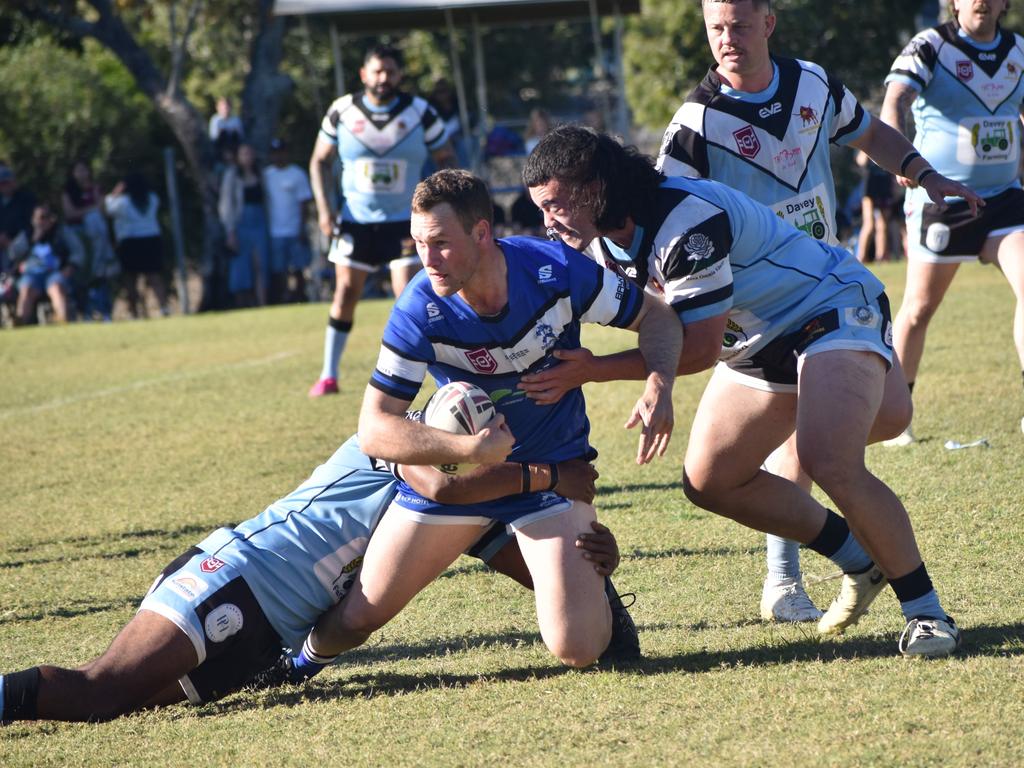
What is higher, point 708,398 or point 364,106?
point 364,106

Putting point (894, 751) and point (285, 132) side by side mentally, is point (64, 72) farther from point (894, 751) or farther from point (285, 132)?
point (894, 751)

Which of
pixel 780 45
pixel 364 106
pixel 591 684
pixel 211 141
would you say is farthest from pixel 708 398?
pixel 780 45

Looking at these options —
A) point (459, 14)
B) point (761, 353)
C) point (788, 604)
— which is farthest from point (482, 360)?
point (459, 14)

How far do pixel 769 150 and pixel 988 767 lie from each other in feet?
8.07

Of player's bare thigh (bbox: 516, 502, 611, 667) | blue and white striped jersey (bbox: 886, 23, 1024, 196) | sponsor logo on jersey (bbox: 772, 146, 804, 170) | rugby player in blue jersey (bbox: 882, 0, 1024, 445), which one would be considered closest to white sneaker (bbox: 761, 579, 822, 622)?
player's bare thigh (bbox: 516, 502, 611, 667)

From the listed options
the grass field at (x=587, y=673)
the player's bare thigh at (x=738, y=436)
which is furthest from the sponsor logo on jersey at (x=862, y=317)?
the grass field at (x=587, y=673)

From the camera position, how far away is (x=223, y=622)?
14.4 ft

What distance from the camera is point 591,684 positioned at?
14.3 feet

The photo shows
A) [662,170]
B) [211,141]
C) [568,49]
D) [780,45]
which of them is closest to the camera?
[662,170]

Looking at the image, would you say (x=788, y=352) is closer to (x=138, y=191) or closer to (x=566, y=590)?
(x=566, y=590)

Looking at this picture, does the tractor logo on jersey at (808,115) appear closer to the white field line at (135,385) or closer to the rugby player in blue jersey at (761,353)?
the rugby player in blue jersey at (761,353)

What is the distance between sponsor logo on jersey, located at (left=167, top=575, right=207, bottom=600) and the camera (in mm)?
4398

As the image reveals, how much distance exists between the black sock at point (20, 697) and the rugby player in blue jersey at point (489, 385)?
878mm

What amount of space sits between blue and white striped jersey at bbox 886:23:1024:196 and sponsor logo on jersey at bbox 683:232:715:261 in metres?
3.37
